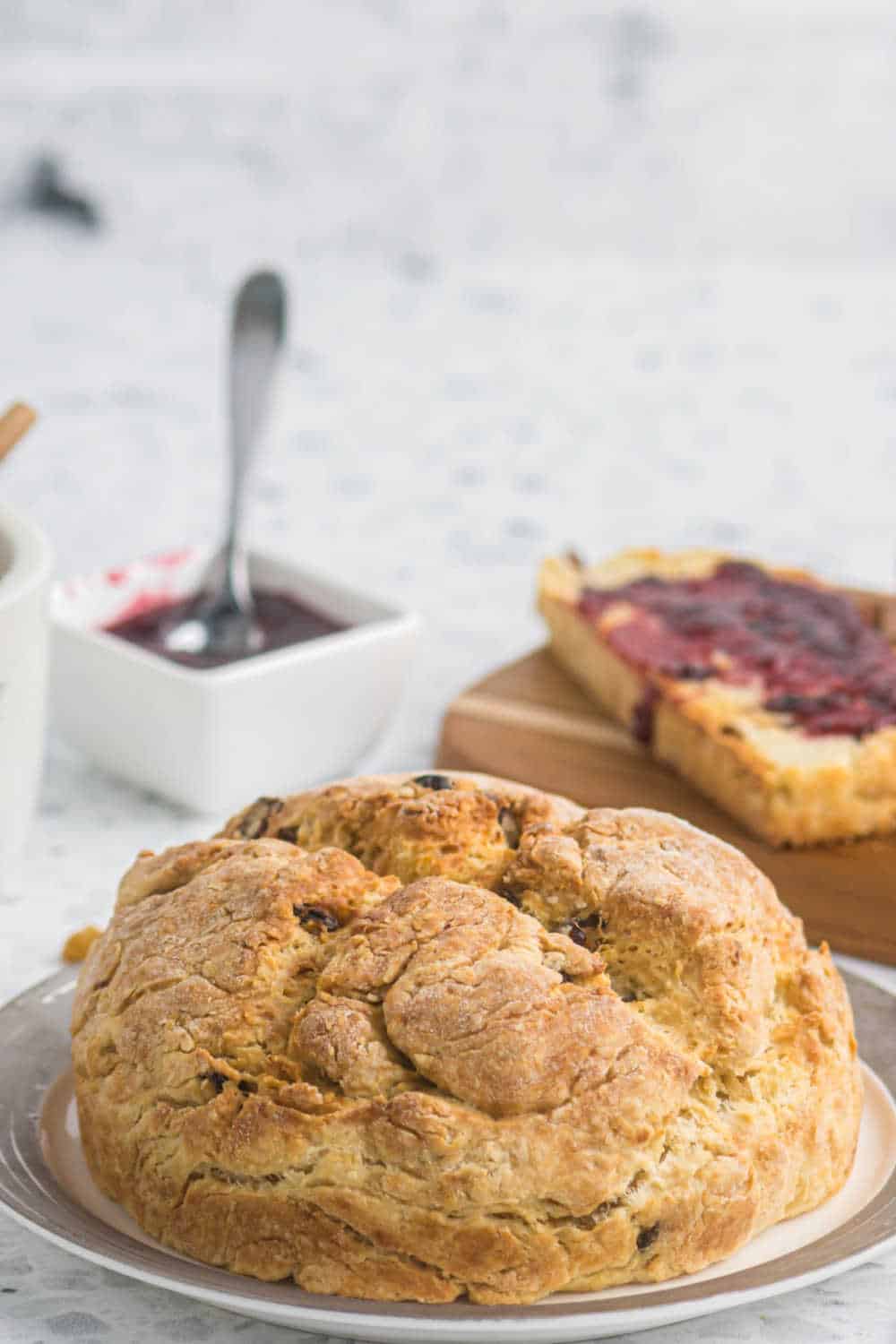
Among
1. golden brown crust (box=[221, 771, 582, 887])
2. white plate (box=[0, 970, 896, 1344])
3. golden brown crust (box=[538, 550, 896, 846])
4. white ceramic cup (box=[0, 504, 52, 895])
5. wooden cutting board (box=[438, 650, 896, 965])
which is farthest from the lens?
golden brown crust (box=[538, 550, 896, 846])

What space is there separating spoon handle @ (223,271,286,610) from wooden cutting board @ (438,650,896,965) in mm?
521

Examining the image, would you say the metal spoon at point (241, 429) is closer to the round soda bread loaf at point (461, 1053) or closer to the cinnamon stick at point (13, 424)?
the cinnamon stick at point (13, 424)

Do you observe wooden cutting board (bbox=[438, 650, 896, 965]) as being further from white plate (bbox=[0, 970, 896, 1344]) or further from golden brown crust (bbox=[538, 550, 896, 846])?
white plate (bbox=[0, 970, 896, 1344])

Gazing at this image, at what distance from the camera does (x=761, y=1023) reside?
1.88m

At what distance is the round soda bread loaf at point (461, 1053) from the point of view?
1.67 meters

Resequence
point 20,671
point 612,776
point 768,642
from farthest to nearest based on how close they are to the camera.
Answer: point 768,642 → point 612,776 → point 20,671

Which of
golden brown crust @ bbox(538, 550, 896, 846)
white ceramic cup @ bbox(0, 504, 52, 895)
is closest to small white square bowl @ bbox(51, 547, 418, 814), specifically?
white ceramic cup @ bbox(0, 504, 52, 895)

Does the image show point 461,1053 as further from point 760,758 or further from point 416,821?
point 760,758

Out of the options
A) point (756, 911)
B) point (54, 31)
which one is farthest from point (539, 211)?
point (756, 911)

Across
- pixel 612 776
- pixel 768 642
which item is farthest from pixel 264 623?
pixel 768 642

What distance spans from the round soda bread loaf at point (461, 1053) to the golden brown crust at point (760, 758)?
0.87 m

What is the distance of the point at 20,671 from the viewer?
105 inches

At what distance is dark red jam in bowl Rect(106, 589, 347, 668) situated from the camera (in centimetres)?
331

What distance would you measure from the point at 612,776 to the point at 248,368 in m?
1.07
